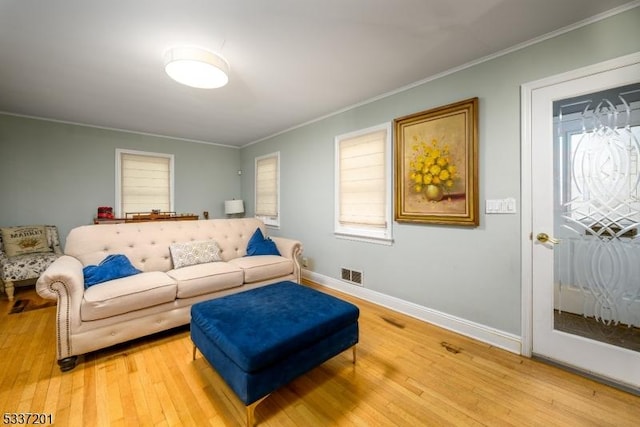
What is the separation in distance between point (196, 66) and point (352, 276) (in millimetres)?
2747

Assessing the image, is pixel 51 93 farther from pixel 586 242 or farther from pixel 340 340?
pixel 586 242

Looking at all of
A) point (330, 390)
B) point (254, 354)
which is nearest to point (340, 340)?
point (330, 390)

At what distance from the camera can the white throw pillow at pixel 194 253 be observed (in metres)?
2.92

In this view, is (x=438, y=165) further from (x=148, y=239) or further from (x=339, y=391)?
(x=148, y=239)

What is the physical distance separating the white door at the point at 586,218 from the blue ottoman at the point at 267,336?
1.53 m

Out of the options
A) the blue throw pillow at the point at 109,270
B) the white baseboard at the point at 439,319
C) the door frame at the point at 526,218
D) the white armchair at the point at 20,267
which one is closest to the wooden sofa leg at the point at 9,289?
the white armchair at the point at 20,267

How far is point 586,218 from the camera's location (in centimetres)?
191

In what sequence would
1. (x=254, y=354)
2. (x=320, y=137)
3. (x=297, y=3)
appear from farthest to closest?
1. (x=320, y=137)
2. (x=297, y=3)
3. (x=254, y=354)

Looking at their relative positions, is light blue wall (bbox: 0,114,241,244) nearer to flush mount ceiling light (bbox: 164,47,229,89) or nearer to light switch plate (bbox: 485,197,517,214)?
flush mount ceiling light (bbox: 164,47,229,89)

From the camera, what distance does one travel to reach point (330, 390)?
1735mm

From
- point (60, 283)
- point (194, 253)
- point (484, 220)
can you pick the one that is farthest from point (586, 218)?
point (60, 283)

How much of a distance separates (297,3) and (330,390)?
2.46m

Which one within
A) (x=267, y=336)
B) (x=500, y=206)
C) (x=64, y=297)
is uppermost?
(x=500, y=206)

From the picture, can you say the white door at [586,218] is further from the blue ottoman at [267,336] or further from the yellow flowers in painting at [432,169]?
the blue ottoman at [267,336]
